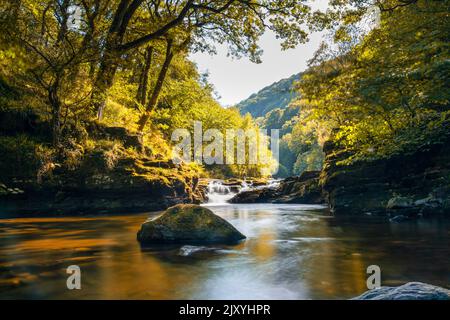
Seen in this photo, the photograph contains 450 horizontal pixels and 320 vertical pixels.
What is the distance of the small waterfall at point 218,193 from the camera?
1026 inches

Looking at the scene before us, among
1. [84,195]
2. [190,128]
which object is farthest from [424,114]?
[190,128]

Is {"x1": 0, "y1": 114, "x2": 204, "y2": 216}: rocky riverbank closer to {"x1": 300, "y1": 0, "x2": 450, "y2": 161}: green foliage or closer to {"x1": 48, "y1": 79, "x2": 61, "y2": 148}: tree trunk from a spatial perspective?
{"x1": 48, "y1": 79, "x2": 61, "y2": 148}: tree trunk

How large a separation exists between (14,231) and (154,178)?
8.00 meters

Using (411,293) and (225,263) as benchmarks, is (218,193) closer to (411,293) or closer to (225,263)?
(225,263)

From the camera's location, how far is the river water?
16.6 ft

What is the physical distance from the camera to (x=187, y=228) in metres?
8.60

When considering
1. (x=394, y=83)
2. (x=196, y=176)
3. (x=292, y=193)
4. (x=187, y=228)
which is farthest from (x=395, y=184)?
(x=196, y=176)

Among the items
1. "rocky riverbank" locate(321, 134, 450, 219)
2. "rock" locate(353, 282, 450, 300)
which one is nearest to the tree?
"rocky riverbank" locate(321, 134, 450, 219)

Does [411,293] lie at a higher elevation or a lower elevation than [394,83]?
lower

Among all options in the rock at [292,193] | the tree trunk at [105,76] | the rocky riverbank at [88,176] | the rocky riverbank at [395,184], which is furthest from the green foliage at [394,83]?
the rocky riverbank at [88,176]

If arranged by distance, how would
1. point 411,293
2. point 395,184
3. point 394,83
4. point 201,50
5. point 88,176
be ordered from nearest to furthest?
1. point 411,293
2. point 394,83
3. point 395,184
4. point 88,176
5. point 201,50

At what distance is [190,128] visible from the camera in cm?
4038

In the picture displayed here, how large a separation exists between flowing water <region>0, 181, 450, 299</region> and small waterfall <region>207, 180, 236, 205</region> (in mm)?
15068
